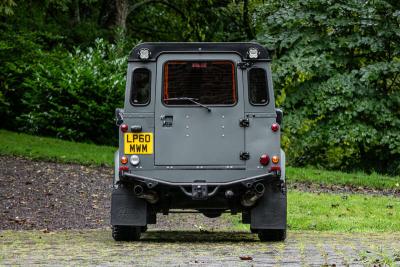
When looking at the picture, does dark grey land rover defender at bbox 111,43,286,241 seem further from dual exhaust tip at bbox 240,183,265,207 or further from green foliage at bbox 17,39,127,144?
green foliage at bbox 17,39,127,144

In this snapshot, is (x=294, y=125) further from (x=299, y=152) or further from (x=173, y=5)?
(x=173, y=5)

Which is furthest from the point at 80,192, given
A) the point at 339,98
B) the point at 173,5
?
the point at 173,5

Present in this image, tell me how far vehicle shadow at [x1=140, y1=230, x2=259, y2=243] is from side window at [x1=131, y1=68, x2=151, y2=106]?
1826 millimetres

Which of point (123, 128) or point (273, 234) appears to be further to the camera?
point (273, 234)

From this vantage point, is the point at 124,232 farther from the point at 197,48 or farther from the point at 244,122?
the point at 197,48

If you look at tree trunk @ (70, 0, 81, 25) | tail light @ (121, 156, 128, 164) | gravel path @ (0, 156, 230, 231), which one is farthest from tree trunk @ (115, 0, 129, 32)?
tail light @ (121, 156, 128, 164)

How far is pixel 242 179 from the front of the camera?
12523mm

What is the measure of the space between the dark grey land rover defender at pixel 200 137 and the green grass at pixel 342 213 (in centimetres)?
303

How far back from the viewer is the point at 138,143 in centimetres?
1262

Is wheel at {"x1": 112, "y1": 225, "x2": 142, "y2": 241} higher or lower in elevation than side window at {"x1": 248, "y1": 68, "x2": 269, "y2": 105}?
lower

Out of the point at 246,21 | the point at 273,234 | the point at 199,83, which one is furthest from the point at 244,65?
the point at 246,21

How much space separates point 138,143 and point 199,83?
1087mm

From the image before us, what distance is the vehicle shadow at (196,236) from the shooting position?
1330cm

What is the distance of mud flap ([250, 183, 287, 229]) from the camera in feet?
41.9
